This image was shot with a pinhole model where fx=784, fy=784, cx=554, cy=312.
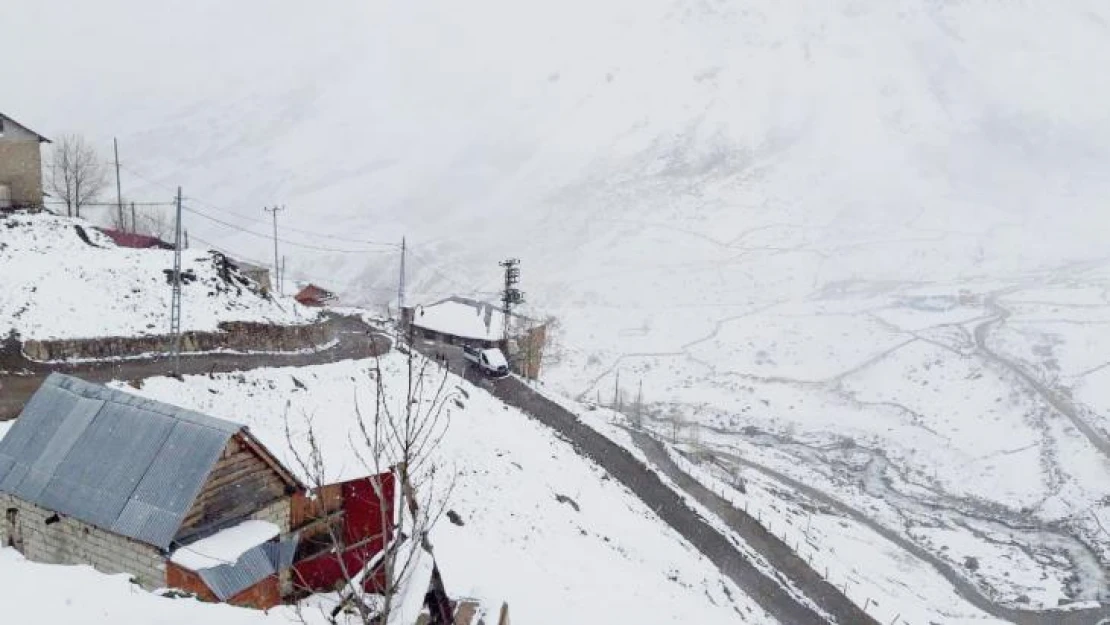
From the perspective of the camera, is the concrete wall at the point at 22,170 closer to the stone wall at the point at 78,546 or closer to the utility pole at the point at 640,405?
the stone wall at the point at 78,546

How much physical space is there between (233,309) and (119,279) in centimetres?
453

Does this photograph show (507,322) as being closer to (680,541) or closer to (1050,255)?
(680,541)

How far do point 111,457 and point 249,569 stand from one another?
3235 millimetres

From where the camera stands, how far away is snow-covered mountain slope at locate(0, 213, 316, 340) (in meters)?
28.8

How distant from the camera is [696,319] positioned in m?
80.0

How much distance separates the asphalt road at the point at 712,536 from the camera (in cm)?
2998

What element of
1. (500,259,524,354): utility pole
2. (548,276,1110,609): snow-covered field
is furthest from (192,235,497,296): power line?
(500,259,524,354): utility pole

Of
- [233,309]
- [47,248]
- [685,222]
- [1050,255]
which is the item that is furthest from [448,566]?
[1050,255]

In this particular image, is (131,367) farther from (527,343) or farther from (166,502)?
(527,343)

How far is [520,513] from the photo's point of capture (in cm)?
2561

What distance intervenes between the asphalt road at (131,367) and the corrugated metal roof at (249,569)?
679 centimetres

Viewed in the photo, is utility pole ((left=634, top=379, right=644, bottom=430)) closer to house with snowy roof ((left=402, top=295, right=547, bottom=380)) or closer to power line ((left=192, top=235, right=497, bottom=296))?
house with snowy roof ((left=402, top=295, right=547, bottom=380))

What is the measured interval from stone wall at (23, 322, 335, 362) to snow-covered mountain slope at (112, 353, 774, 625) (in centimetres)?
392

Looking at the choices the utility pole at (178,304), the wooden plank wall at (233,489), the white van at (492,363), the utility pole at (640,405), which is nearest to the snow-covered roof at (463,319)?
the white van at (492,363)
